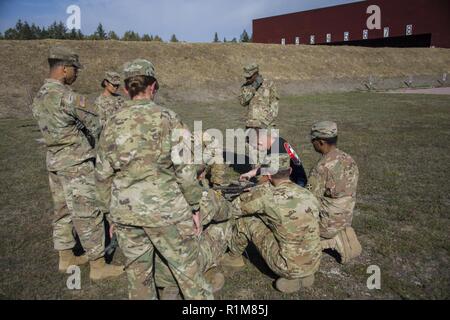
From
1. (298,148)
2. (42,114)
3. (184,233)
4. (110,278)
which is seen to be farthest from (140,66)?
(298,148)

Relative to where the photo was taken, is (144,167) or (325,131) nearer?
(144,167)

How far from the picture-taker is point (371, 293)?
388 centimetres

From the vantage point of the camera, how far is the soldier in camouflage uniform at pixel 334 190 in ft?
14.4

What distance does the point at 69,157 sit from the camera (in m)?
4.09

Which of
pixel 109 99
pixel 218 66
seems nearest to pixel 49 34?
pixel 218 66

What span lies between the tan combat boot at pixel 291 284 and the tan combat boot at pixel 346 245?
74cm

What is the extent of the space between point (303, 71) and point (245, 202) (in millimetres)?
32461

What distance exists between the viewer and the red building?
4044 cm

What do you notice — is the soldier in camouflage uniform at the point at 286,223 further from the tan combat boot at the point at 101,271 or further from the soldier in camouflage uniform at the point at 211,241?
the tan combat boot at the point at 101,271

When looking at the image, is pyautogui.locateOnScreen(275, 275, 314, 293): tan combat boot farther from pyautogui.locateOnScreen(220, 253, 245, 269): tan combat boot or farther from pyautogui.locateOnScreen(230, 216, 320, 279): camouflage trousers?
pyautogui.locateOnScreen(220, 253, 245, 269): tan combat boot

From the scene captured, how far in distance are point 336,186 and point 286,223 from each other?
1079 mm

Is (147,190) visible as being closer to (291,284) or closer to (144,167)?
(144,167)

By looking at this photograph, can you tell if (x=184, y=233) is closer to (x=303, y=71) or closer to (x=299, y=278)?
(x=299, y=278)

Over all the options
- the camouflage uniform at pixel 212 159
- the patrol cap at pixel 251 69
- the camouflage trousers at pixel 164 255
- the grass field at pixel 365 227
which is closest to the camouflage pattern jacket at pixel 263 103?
the patrol cap at pixel 251 69
